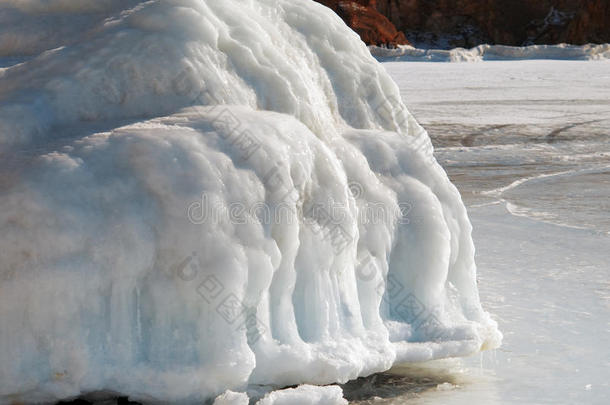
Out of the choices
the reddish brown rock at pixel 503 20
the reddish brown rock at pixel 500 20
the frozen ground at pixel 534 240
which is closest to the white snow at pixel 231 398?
the frozen ground at pixel 534 240

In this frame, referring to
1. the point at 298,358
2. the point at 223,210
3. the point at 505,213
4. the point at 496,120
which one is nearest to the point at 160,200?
the point at 223,210

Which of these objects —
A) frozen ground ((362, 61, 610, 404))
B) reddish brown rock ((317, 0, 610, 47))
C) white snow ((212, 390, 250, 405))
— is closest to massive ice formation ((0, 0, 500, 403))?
white snow ((212, 390, 250, 405))

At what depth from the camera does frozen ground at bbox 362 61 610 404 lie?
284cm

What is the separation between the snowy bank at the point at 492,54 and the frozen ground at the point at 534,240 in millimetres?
15356

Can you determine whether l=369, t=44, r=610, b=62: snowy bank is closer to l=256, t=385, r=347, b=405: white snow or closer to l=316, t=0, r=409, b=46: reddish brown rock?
l=316, t=0, r=409, b=46: reddish brown rock

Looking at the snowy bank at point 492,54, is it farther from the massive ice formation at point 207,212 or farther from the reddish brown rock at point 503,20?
the reddish brown rock at point 503,20

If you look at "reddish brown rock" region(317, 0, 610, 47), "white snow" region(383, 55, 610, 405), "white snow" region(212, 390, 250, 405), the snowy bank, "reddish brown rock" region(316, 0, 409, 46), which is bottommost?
"reddish brown rock" region(317, 0, 610, 47)

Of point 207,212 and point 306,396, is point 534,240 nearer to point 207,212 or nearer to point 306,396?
point 306,396

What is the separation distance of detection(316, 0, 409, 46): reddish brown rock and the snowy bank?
1571 centimetres

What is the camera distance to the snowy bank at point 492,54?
29.2m

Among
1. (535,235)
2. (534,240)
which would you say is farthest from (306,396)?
(535,235)

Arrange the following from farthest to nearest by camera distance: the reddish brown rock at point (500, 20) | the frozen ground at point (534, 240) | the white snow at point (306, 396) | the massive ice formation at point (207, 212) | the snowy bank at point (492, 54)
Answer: the reddish brown rock at point (500, 20)
the snowy bank at point (492, 54)
the frozen ground at point (534, 240)
the white snow at point (306, 396)
the massive ice formation at point (207, 212)

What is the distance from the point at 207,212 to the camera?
2.29 metres

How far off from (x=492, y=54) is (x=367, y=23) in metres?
17.3
